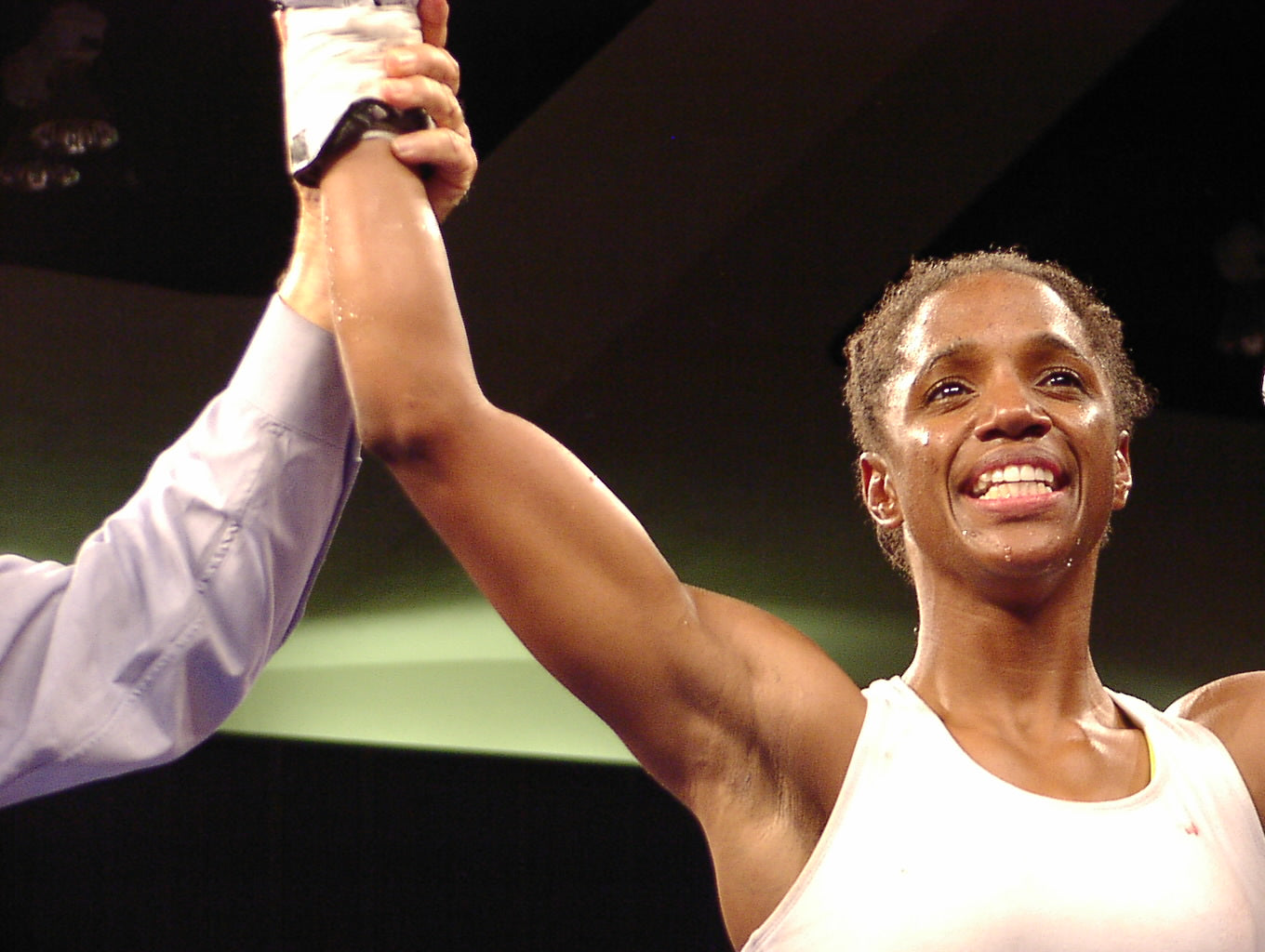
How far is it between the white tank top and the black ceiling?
1.55 metres

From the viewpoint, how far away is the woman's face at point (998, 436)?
40.8 inches

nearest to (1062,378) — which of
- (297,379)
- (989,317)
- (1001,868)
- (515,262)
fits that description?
(989,317)

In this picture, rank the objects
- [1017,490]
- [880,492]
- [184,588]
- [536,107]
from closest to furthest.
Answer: [184,588] → [1017,490] → [880,492] → [536,107]

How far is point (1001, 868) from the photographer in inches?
35.4

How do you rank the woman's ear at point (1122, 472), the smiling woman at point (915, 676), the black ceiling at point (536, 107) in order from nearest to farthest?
the smiling woman at point (915, 676) → the woman's ear at point (1122, 472) → the black ceiling at point (536, 107)

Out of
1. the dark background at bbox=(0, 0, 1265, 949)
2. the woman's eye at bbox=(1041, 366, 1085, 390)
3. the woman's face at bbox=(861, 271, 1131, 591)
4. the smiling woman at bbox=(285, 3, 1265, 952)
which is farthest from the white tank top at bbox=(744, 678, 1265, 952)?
the dark background at bbox=(0, 0, 1265, 949)

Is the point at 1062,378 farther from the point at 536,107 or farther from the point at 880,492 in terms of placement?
the point at 536,107

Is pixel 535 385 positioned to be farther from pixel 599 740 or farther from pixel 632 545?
pixel 632 545

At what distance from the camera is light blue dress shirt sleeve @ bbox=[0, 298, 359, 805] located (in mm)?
872

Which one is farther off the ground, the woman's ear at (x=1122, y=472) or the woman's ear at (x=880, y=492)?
the woman's ear at (x=1122, y=472)

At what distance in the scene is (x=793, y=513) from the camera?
95.8 inches

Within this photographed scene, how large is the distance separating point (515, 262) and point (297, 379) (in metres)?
1.43

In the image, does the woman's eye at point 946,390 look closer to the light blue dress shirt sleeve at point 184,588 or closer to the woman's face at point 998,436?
the woman's face at point 998,436

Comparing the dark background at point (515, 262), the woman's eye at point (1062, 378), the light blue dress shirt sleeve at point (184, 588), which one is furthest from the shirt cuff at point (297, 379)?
the dark background at point (515, 262)
